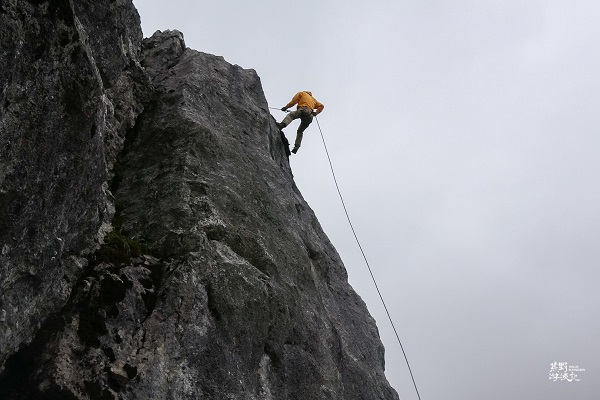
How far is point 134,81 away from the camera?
13.3 meters

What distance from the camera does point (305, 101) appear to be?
21656mm

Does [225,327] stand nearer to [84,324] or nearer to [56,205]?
[84,324]

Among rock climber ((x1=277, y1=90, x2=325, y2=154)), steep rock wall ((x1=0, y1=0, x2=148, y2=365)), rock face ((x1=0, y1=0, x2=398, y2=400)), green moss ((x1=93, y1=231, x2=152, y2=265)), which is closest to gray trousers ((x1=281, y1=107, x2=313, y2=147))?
rock climber ((x1=277, y1=90, x2=325, y2=154))

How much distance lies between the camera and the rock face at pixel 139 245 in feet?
21.8

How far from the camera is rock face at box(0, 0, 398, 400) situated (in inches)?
262

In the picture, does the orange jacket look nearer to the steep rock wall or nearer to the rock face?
the rock face

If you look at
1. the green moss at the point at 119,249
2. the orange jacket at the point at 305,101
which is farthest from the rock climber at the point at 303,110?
the green moss at the point at 119,249

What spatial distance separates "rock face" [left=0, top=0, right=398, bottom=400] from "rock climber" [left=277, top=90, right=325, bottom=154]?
7.02 metres

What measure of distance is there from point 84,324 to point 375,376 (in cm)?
758

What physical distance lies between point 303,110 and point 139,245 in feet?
42.9

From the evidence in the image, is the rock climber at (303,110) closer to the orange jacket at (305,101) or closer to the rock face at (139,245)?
the orange jacket at (305,101)

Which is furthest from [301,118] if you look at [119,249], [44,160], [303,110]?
[44,160]

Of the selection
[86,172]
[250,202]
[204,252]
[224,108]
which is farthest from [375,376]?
[86,172]

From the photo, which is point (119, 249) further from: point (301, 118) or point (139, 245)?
point (301, 118)
